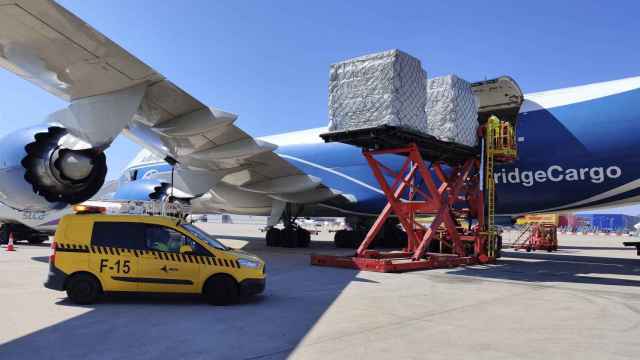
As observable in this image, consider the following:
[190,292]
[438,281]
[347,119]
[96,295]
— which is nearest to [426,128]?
[347,119]

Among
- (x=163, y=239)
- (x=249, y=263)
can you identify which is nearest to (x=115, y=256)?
(x=163, y=239)

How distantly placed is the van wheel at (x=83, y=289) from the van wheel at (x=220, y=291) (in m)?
1.67

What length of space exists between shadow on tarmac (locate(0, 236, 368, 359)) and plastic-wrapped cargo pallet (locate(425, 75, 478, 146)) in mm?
6757

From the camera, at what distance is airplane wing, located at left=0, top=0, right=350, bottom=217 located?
8.89m

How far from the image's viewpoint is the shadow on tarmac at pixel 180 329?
5.48 m

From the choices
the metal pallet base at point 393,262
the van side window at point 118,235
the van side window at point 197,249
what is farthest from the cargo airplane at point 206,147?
the metal pallet base at point 393,262

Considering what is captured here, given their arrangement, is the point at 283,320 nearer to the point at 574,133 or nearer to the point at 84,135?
the point at 84,135

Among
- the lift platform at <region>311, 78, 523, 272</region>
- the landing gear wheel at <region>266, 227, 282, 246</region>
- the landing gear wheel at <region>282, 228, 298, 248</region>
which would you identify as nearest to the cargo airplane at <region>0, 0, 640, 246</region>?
the landing gear wheel at <region>282, 228, 298, 248</region>

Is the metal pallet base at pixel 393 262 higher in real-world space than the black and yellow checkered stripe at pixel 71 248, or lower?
lower

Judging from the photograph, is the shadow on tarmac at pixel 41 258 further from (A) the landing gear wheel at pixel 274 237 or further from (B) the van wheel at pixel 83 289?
(A) the landing gear wheel at pixel 274 237

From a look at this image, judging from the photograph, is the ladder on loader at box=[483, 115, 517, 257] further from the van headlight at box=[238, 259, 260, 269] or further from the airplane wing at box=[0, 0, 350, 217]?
the van headlight at box=[238, 259, 260, 269]

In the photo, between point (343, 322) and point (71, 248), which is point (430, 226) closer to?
point (343, 322)

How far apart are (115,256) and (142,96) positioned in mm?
3789

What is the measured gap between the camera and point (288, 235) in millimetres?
21859
